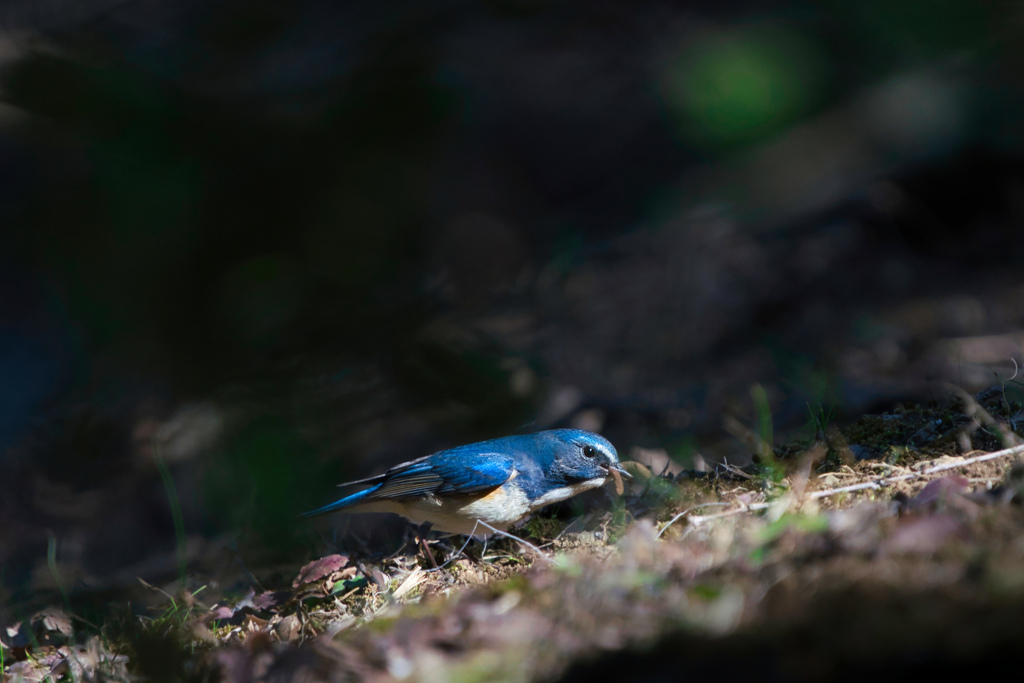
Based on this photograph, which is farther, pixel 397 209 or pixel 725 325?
pixel 725 325

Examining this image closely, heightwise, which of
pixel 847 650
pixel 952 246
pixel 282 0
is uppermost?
pixel 282 0

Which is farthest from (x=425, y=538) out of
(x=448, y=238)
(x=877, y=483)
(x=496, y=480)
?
(x=448, y=238)

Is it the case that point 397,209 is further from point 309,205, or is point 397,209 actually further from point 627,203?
point 627,203

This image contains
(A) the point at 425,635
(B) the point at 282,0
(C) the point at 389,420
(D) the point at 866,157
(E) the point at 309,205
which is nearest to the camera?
(A) the point at 425,635

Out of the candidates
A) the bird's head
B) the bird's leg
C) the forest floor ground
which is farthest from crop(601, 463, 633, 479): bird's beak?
the bird's leg

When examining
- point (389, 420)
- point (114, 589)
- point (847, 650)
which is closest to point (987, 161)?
point (389, 420)

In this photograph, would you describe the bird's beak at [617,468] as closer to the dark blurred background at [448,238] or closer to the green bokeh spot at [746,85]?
the dark blurred background at [448,238]

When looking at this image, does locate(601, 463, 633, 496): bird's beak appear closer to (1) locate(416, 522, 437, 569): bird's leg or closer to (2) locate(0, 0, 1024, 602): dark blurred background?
(2) locate(0, 0, 1024, 602): dark blurred background

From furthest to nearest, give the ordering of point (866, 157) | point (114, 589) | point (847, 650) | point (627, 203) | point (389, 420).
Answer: point (627, 203)
point (866, 157)
point (389, 420)
point (114, 589)
point (847, 650)
